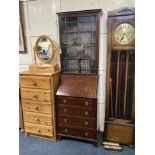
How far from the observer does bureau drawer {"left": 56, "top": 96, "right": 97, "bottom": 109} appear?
6.65ft

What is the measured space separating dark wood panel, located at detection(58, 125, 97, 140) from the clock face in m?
1.22

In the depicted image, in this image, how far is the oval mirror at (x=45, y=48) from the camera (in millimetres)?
2359

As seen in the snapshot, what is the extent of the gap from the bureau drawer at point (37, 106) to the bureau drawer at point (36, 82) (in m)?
0.24

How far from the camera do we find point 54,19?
236cm

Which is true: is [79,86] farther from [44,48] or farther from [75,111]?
[44,48]

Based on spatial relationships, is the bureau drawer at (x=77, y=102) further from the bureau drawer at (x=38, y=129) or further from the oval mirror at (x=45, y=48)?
the oval mirror at (x=45, y=48)

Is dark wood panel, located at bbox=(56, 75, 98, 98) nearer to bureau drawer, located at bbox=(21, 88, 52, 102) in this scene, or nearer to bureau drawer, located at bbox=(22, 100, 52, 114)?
bureau drawer, located at bbox=(21, 88, 52, 102)

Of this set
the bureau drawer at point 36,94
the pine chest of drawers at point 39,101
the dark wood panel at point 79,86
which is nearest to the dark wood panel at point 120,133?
the dark wood panel at point 79,86

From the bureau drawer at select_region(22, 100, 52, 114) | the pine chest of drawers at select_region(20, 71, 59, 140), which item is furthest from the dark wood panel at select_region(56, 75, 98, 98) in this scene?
the bureau drawer at select_region(22, 100, 52, 114)

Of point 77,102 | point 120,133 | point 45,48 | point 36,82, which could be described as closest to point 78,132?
point 77,102

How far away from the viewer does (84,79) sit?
2236 millimetres
